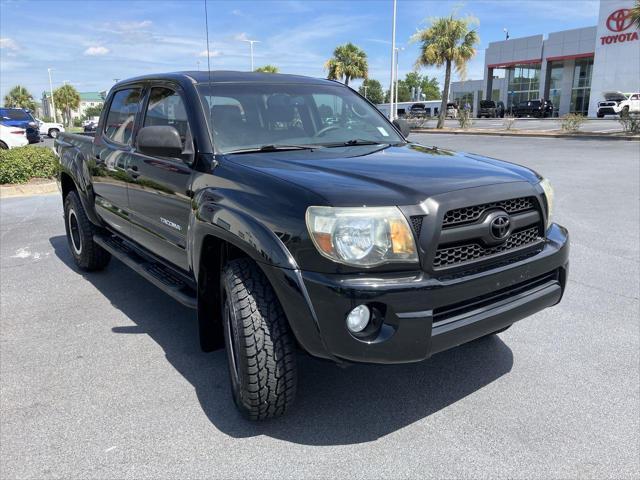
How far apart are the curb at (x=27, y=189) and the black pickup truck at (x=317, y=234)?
785 centimetres

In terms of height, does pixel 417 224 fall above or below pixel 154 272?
above

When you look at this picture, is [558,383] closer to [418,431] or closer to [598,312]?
[418,431]

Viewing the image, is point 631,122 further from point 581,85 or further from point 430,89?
point 430,89

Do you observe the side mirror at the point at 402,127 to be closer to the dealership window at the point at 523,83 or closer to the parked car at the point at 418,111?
the parked car at the point at 418,111

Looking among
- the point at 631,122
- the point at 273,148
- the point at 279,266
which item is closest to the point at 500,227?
the point at 279,266

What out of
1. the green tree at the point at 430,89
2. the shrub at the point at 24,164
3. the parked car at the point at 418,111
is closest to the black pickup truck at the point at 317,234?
the shrub at the point at 24,164

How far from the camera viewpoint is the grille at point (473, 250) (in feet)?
7.94

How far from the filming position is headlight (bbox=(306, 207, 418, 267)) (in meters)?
2.27

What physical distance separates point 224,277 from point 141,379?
992 millimetres

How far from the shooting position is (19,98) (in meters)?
89.9

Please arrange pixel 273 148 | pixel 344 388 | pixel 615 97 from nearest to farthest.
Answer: pixel 344 388 → pixel 273 148 → pixel 615 97

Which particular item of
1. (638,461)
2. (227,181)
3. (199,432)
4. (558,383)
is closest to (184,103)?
(227,181)

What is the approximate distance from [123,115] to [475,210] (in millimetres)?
3207

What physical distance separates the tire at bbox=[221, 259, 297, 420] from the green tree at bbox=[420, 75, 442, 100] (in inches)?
4928
